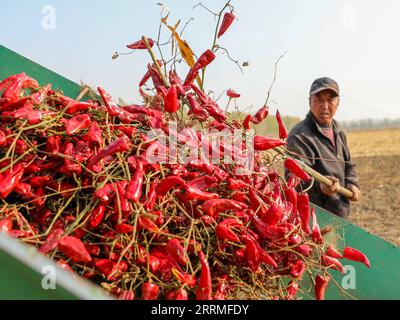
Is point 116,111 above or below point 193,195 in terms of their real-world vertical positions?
above

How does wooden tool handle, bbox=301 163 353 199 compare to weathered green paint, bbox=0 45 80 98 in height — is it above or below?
below

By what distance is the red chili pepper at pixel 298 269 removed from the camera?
2.33 meters

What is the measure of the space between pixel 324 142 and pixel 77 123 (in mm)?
2619

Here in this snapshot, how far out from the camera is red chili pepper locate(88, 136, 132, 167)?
207cm

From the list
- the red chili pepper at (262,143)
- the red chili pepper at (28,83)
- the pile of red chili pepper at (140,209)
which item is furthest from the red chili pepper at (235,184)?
the red chili pepper at (28,83)

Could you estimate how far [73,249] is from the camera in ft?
6.05

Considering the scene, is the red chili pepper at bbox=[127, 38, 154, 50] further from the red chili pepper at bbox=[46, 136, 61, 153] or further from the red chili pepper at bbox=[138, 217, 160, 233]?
the red chili pepper at bbox=[138, 217, 160, 233]

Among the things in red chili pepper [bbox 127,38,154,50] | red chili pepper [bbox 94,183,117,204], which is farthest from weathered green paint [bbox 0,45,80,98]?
red chili pepper [bbox 94,183,117,204]

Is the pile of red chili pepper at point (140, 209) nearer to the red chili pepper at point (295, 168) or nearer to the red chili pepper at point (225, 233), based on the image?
the red chili pepper at point (225, 233)

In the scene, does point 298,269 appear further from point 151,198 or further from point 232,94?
point 232,94

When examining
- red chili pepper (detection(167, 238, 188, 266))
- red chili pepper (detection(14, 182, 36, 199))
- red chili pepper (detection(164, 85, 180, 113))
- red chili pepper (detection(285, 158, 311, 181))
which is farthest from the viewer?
red chili pepper (detection(285, 158, 311, 181))

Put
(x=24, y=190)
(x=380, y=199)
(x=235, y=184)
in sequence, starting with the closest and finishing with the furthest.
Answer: (x=24, y=190), (x=235, y=184), (x=380, y=199)

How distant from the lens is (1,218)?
6.38 ft

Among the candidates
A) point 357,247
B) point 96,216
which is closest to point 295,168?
point 357,247
